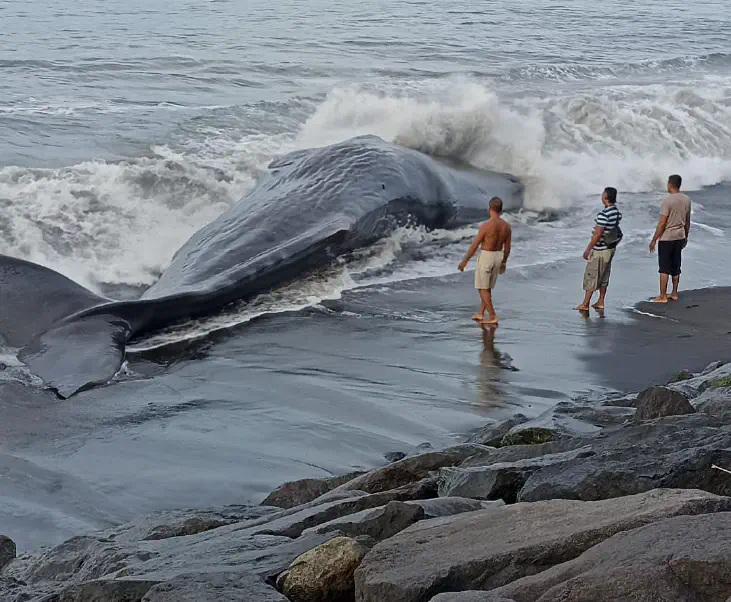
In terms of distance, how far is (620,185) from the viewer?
1923 centimetres

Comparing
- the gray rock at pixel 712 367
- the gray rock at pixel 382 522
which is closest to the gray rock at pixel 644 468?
the gray rock at pixel 382 522

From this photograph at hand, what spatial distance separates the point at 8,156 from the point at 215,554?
15359mm

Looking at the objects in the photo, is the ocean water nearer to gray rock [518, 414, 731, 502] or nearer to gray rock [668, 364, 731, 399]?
gray rock [668, 364, 731, 399]

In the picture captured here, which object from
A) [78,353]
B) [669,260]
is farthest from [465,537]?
[669,260]

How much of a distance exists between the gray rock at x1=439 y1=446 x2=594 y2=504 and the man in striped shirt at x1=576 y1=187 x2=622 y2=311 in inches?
259

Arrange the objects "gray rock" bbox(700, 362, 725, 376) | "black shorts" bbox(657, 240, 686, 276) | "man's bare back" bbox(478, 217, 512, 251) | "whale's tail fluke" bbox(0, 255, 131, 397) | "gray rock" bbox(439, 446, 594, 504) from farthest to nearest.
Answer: "black shorts" bbox(657, 240, 686, 276), "man's bare back" bbox(478, 217, 512, 251), "gray rock" bbox(700, 362, 725, 376), "whale's tail fluke" bbox(0, 255, 131, 397), "gray rock" bbox(439, 446, 594, 504)

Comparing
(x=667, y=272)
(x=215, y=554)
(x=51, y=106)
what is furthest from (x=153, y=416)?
(x=51, y=106)

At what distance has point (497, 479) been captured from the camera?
5.25 meters

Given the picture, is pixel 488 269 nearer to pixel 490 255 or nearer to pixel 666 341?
pixel 490 255

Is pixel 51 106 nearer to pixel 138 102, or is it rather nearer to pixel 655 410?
pixel 138 102

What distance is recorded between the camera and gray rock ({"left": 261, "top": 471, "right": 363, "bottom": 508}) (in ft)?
20.9

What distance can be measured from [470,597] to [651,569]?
0.56m

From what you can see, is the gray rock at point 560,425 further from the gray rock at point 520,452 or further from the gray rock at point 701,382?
the gray rock at point 701,382

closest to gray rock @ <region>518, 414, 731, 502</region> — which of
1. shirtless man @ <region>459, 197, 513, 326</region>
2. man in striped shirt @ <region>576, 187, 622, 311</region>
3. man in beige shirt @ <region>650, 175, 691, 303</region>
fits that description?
shirtless man @ <region>459, 197, 513, 326</region>
